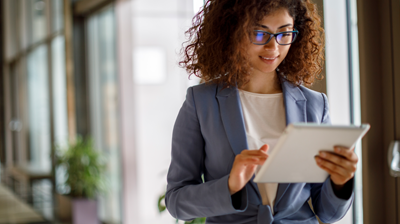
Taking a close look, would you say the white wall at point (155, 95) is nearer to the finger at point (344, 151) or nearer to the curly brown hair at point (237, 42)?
the curly brown hair at point (237, 42)

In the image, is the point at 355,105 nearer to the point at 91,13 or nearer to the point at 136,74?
the point at 136,74

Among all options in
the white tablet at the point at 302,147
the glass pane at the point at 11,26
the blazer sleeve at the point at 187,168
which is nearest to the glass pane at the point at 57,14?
the glass pane at the point at 11,26

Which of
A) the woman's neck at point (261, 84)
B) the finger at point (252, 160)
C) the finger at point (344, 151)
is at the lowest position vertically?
the finger at point (252, 160)

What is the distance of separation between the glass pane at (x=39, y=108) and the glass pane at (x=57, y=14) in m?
1.19

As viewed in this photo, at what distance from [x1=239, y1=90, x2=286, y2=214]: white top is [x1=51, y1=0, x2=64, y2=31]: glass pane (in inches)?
197

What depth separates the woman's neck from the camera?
1.33 metres

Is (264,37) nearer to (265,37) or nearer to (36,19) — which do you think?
(265,37)

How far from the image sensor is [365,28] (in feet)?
5.23

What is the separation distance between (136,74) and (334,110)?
3331 millimetres

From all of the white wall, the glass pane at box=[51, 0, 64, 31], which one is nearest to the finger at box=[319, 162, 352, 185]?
the white wall

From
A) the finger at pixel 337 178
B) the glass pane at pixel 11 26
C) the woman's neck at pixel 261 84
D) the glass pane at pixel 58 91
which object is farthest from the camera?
the glass pane at pixel 11 26

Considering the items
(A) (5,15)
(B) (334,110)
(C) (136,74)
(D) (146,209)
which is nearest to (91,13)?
(C) (136,74)

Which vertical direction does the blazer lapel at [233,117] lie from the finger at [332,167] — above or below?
above

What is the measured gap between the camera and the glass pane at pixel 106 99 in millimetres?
4996
